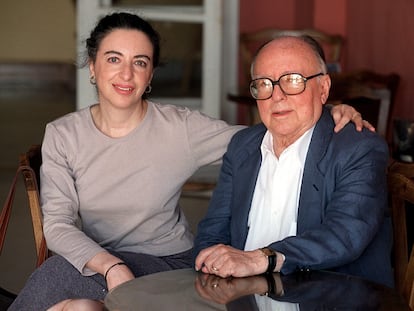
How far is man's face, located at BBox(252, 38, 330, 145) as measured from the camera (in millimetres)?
2254

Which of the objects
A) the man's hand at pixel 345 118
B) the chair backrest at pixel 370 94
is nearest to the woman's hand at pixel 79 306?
the man's hand at pixel 345 118

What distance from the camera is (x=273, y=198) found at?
2.29 meters

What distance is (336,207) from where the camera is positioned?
215 cm

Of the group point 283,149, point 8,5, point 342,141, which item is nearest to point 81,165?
point 283,149

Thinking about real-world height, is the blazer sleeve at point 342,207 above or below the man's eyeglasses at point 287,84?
below

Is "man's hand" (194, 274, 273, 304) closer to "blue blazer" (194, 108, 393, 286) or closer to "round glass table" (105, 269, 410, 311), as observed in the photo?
"round glass table" (105, 269, 410, 311)

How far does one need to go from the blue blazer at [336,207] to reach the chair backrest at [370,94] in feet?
4.84

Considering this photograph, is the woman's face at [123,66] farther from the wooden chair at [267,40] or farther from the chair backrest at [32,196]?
the wooden chair at [267,40]

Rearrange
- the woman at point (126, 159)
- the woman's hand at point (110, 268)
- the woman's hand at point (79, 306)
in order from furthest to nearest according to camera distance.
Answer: the woman at point (126, 159) → the woman's hand at point (110, 268) → the woman's hand at point (79, 306)

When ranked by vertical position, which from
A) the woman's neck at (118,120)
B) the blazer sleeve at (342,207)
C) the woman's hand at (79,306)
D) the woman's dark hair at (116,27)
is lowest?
the woman's hand at (79,306)

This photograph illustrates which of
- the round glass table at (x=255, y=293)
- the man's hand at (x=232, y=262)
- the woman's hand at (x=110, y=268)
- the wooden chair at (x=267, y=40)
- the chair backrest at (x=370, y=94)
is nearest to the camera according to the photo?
the round glass table at (x=255, y=293)

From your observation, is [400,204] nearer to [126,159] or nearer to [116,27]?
[126,159]

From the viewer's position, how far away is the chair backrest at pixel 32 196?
2451mm

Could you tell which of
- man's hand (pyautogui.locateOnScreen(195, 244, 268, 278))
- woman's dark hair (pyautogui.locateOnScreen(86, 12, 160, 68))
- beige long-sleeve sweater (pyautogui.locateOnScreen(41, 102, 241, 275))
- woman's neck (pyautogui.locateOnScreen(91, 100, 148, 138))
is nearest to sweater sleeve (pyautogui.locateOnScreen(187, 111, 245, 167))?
beige long-sleeve sweater (pyautogui.locateOnScreen(41, 102, 241, 275))
